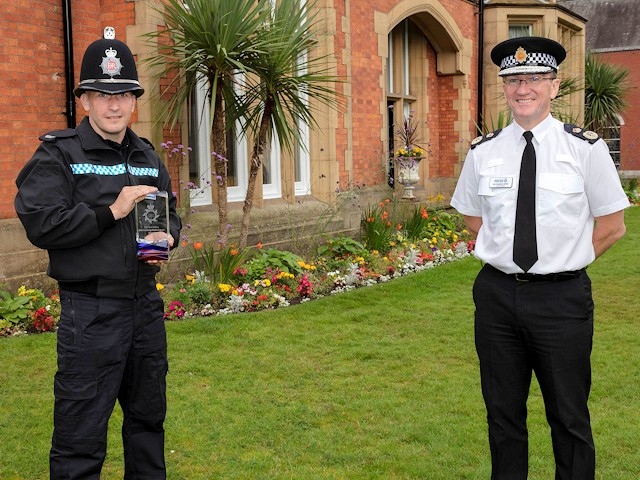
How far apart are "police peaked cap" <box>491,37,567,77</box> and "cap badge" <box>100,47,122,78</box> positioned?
1499 mm

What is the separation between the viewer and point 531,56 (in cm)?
313

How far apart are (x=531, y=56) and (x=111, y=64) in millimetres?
1622

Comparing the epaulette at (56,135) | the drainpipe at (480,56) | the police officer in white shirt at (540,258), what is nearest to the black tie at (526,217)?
the police officer in white shirt at (540,258)

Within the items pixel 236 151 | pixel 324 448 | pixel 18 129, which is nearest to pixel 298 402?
pixel 324 448

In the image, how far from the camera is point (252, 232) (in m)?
9.23

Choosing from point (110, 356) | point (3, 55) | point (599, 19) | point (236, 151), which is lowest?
point (110, 356)

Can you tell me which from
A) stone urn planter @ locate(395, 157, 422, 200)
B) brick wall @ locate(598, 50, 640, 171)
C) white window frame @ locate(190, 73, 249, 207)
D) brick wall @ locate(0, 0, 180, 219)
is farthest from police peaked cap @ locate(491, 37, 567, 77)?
brick wall @ locate(598, 50, 640, 171)

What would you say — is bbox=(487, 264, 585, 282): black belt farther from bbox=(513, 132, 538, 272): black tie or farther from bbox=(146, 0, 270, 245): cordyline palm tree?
bbox=(146, 0, 270, 245): cordyline palm tree

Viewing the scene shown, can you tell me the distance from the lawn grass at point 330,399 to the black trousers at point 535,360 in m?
0.65

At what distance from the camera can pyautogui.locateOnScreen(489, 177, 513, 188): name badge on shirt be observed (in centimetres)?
315

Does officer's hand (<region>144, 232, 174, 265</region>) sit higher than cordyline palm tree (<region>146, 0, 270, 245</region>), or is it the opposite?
cordyline palm tree (<region>146, 0, 270, 245</region>)

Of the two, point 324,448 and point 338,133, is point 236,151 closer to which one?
point 338,133

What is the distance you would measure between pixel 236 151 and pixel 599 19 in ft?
97.6

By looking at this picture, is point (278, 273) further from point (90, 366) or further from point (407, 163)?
point (90, 366)
